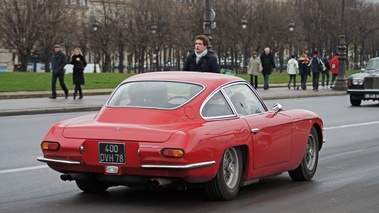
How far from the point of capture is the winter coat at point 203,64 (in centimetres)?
1549

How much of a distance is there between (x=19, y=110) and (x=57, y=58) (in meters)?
6.12

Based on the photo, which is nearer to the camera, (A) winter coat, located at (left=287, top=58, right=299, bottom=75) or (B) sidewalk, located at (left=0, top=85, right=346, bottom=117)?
(B) sidewalk, located at (left=0, top=85, right=346, bottom=117)

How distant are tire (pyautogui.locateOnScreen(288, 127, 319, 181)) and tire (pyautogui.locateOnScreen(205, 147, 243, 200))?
1725 millimetres

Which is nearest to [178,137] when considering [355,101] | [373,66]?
[355,101]

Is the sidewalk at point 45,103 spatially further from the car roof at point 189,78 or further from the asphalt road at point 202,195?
the car roof at point 189,78

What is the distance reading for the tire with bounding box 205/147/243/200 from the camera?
28.9 ft

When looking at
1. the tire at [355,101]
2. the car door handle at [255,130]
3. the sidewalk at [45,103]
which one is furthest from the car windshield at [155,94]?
the tire at [355,101]

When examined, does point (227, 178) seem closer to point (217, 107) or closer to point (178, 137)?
point (217, 107)

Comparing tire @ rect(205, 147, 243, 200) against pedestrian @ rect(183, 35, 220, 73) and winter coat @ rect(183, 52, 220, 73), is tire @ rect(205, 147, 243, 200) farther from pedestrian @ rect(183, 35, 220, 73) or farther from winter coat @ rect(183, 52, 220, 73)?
winter coat @ rect(183, 52, 220, 73)

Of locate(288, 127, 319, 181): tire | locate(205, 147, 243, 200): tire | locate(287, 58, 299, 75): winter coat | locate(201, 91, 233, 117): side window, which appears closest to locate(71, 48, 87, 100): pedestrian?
locate(287, 58, 299, 75): winter coat

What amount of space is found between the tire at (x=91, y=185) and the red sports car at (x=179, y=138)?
0.01 m

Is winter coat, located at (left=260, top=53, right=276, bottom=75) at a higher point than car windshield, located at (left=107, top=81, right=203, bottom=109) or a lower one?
lower

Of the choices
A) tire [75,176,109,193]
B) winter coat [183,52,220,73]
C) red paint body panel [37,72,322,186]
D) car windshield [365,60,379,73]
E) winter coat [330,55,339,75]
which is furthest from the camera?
winter coat [330,55,339,75]

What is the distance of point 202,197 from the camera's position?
30.3 feet
